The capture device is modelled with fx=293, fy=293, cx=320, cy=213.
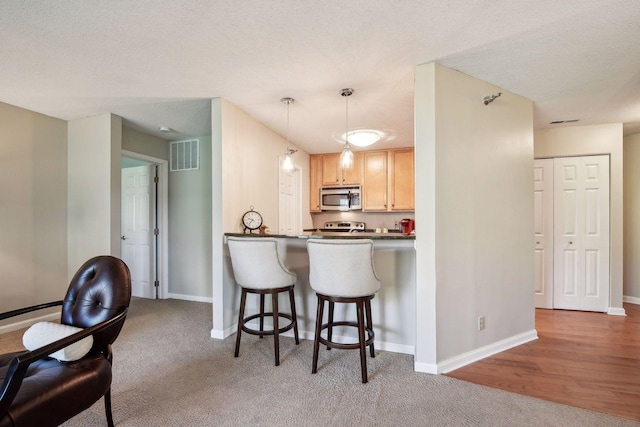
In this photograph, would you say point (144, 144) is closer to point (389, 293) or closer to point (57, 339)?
point (57, 339)

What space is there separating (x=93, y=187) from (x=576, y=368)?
4934 millimetres

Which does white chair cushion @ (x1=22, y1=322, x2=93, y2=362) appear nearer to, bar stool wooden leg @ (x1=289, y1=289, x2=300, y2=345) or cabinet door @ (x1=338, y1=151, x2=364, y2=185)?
bar stool wooden leg @ (x1=289, y1=289, x2=300, y2=345)

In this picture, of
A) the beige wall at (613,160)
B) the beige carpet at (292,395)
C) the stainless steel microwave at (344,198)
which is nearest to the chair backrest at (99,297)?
the beige carpet at (292,395)

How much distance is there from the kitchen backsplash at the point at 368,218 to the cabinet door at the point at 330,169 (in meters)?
0.62

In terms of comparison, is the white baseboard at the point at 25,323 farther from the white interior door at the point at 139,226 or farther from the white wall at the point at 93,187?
the white interior door at the point at 139,226

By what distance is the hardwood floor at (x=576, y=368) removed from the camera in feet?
6.28

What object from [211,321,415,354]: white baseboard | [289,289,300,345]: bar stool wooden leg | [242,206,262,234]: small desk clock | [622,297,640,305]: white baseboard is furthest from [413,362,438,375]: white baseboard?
[622,297,640,305]: white baseboard

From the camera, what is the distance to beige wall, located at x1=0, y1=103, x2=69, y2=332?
9.71ft

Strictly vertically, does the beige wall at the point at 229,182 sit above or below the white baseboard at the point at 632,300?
above

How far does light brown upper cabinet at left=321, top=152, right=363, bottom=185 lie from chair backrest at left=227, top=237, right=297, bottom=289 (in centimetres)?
294

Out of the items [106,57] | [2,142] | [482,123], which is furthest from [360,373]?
[2,142]

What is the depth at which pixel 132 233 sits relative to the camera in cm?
449

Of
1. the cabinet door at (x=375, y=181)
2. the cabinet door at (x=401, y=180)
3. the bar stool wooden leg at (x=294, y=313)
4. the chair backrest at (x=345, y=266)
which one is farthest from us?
the cabinet door at (x=375, y=181)

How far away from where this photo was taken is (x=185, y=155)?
4.27 meters
